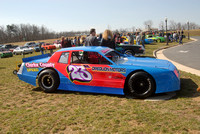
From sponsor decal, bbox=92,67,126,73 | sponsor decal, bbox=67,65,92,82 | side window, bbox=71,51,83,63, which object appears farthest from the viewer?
side window, bbox=71,51,83,63

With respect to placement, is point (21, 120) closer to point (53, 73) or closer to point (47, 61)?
point (53, 73)

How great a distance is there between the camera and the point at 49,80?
5586 millimetres

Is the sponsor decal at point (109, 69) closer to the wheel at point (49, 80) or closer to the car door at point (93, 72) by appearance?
the car door at point (93, 72)

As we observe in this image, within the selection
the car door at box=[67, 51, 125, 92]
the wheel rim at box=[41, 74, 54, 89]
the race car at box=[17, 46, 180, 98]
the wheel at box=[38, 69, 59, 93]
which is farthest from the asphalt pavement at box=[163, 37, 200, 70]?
the wheel rim at box=[41, 74, 54, 89]

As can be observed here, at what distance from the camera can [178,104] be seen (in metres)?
4.02

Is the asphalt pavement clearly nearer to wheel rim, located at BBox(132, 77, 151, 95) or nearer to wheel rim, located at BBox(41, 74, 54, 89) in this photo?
wheel rim, located at BBox(132, 77, 151, 95)

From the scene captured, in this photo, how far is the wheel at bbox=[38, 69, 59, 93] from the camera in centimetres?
540

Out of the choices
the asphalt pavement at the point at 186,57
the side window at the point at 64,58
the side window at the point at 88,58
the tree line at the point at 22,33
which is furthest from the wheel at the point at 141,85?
the tree line at the point at 22,33

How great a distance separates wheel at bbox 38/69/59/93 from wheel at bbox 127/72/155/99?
2.29 metres

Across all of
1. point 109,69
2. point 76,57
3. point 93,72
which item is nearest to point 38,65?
point 76,57

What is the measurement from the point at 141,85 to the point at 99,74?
3.88ft

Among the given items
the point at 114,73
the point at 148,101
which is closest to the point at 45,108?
the point at 114,73

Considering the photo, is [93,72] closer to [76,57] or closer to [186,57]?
[76,57]

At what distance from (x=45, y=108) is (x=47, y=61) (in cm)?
178
